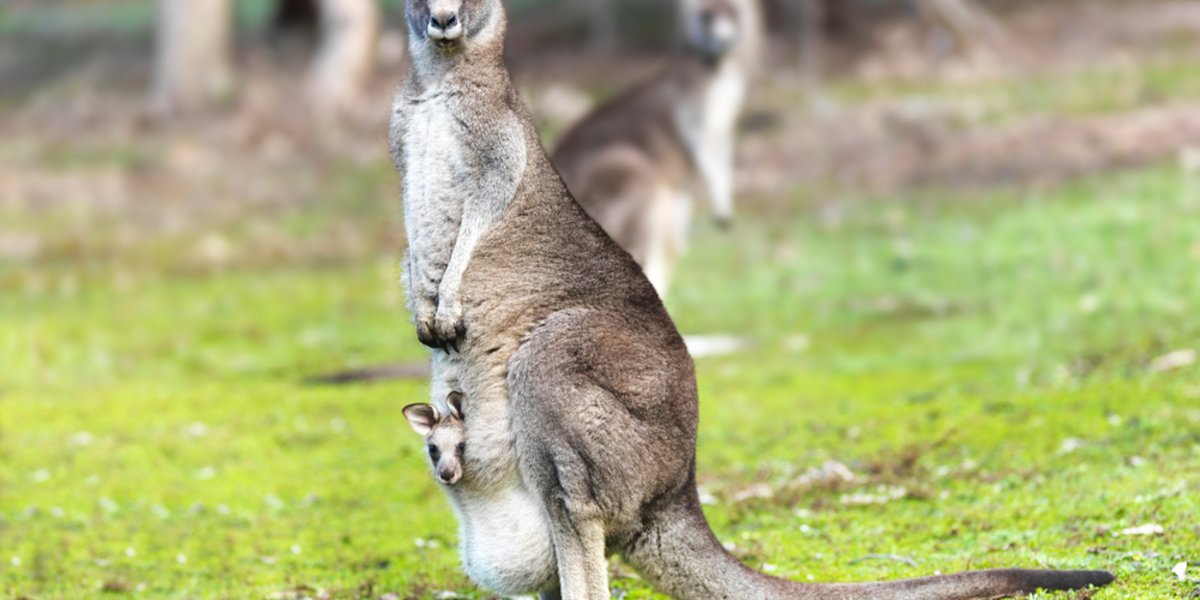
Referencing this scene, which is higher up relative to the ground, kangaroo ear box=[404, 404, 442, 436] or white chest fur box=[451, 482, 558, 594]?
kangaroo ear box=[404, 404, 442, 436]

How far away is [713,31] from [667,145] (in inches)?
45.9

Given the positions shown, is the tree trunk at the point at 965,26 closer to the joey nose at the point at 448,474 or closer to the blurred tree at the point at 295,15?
the blurred tree at the point at 295,15

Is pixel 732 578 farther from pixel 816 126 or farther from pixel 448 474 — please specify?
pixel 816 126

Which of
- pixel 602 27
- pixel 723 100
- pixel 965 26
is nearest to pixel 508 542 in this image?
pixel 723 100

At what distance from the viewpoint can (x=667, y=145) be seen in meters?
12.1

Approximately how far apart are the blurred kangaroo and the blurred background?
979mm

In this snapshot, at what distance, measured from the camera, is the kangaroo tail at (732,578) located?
475 cm

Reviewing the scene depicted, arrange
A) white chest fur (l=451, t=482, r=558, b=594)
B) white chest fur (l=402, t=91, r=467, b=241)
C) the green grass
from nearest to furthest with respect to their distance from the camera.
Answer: white chest fur (l=451, t=482, r=558, b=594), white chest fur (l=402, t=91, r=467, b=241), the green grass

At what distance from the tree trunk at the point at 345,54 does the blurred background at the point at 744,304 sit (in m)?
0.04

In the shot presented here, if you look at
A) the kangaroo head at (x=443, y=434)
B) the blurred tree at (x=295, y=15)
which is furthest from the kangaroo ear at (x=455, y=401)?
the blurred tree at (x=295, y=15)

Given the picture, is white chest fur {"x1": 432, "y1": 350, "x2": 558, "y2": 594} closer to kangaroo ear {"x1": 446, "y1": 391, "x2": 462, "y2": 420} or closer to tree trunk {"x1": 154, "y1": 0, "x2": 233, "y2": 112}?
kangaroo ear {"x1": 446, "y1": 391, "x2": 462, "y2": 420}

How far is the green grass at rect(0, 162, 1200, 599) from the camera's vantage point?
6.40 metres

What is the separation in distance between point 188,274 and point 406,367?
521 centimetres

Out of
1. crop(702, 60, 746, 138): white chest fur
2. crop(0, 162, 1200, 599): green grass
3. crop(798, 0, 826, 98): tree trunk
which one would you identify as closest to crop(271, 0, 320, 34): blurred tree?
crop(798, 0, 826, 98): tree trunk
